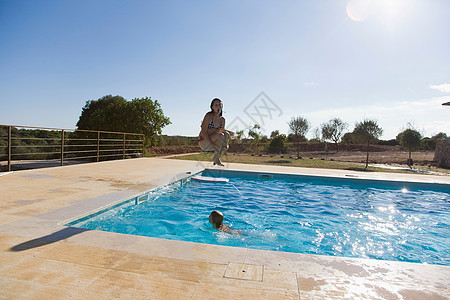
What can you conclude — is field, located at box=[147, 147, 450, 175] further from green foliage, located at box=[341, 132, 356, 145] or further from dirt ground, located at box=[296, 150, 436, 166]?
green foliage, located at box=[341, 132, 356, 145]

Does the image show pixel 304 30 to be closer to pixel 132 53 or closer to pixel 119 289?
pixel 132 53

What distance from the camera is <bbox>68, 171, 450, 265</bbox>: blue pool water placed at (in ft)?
12.8

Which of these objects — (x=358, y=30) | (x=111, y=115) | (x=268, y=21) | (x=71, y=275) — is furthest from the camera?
(x=111, y=115)

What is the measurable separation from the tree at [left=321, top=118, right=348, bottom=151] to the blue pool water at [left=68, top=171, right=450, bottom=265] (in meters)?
25.4

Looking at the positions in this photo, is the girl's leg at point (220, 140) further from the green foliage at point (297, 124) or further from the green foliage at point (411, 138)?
the green foliage at point (297, 124)

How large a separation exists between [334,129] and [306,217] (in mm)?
29285

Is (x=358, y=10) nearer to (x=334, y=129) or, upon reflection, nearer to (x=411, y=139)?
(x=411, y=139)

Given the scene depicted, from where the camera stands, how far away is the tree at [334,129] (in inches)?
1258

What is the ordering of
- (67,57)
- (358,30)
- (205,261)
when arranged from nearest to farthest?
(205,261)
(358,30)
(67,57)

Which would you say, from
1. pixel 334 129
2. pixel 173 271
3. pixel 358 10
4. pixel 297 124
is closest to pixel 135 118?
pixel 358 10

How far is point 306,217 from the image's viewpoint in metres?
5.34

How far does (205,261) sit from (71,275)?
102 centimetres

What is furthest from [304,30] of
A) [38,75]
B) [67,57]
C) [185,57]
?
[38,75]

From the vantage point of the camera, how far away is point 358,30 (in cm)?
812
